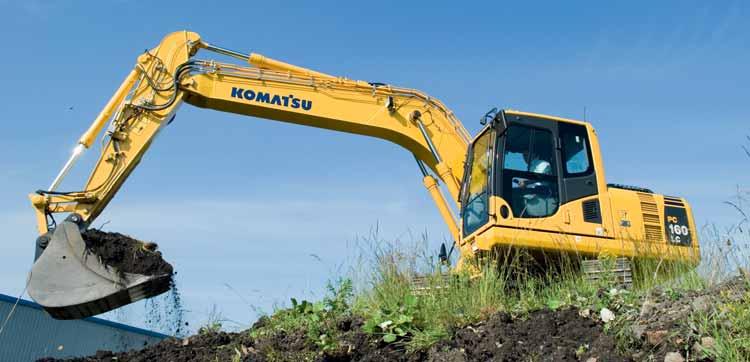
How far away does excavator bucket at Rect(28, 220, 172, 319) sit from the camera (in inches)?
289

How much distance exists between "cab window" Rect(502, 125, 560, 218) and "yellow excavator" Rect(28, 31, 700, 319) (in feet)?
0.05

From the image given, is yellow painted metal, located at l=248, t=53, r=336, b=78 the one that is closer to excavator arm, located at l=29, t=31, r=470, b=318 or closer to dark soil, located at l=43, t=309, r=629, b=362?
excavator arm, located at l=29, t=31, r=470, b=318

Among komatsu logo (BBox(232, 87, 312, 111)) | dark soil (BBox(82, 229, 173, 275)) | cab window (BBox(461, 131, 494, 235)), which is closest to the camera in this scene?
dark soil (BBox(82, 229, 173, 275))

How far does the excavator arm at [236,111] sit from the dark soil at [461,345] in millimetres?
2048

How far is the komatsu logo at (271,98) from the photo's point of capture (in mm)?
9625

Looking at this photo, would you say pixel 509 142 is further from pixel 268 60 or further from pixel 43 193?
pixel 43 193

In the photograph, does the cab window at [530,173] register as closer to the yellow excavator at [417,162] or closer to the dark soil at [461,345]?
the yellow excavator at [417,162]

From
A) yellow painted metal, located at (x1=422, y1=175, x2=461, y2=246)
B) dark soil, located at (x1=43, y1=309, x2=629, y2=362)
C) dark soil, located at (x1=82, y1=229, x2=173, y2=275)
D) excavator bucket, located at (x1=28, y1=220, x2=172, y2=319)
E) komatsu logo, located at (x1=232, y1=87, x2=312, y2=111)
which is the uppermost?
komatsu logo, located at (x1=232, y1=87, x2=312, y2=111)

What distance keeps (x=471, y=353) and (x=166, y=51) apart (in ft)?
21.8

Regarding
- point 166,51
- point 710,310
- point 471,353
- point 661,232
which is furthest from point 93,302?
point 661,232

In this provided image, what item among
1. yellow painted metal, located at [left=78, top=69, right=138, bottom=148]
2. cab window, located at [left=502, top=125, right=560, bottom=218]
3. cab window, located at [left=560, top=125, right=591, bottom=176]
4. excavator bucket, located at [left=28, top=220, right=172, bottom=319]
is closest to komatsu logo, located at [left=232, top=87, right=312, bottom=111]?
yellow painted metal, located at [left=78, top=69, right=138, bottom=148]

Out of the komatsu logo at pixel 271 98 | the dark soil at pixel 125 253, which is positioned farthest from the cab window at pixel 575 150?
the dark soil at pixel 125 253

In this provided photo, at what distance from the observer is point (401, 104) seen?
10219mm

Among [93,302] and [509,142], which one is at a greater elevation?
[509,142]
